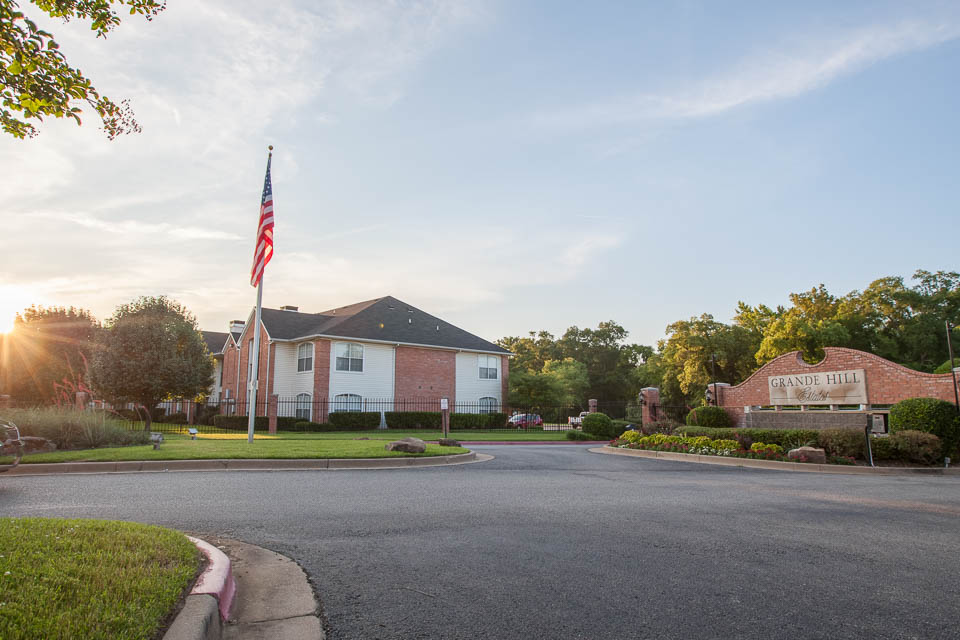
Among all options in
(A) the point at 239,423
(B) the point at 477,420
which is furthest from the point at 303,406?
(B) the point at 477,420

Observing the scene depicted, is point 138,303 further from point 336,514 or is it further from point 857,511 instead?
point 857,511

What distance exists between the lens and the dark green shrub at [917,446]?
1438cm

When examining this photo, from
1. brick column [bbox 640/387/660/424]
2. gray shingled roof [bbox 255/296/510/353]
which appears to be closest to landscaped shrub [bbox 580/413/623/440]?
brick column [bbox 640/387/660/424]

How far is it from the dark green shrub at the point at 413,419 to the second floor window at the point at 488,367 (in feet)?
22.3

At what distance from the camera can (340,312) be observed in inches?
1650

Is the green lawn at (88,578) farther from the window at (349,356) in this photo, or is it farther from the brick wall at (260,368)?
the brick wall at (260,368)

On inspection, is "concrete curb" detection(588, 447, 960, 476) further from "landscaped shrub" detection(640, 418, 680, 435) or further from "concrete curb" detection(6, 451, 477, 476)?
"concrete curb" detection(6, 451, 477, 476)

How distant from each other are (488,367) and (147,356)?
68.6ft

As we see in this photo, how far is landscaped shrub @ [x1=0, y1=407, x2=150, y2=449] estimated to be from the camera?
13688 millimetres

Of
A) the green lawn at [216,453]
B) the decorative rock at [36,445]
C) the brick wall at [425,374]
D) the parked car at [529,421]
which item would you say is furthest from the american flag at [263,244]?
the parked car at [529,421]

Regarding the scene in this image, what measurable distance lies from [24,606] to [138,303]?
30.5m

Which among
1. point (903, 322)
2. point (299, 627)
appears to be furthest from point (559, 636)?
point (903, 322)

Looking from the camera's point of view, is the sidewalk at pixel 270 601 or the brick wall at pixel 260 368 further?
the brick wall at pixel 260 368

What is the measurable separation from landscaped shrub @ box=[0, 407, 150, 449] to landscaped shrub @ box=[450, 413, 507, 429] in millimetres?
21170
